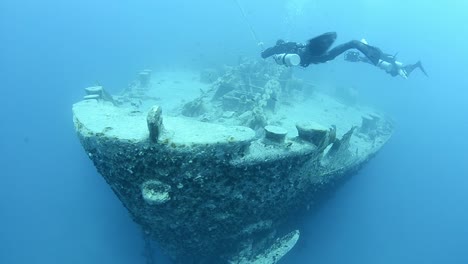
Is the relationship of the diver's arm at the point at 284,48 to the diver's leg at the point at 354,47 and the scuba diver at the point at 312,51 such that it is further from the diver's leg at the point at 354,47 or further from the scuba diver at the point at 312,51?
the diver's leg at the point at 354,47

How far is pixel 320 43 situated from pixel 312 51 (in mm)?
315

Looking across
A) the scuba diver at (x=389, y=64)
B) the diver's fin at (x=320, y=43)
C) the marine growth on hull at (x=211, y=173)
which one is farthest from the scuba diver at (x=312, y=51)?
the marine growth on hull at (x=211, y=173)

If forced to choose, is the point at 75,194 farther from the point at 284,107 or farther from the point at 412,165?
the point at 412,165

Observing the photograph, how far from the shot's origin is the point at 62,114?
21.6 meters

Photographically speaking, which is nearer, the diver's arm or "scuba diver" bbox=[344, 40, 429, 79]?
the diver's arm

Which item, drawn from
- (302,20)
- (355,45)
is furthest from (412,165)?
(302,20)

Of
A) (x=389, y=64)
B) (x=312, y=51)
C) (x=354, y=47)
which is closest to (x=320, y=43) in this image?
(x=312, y=51)

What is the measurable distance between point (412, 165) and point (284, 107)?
34.3 ft

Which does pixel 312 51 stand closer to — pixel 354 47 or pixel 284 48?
pixel 284 48

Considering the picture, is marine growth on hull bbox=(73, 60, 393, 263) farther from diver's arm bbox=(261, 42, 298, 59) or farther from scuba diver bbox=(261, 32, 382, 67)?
diver's arm bbox=(261, 42, 298, 59)

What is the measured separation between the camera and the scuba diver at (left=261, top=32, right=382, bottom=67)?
716 centimetres

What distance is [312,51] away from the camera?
7422 mm

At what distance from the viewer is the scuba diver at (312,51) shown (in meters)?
7.16

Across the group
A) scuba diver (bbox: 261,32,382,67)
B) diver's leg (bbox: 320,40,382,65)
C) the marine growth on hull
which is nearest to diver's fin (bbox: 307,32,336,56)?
scuba diver (bbox: 261,32,382,67)
